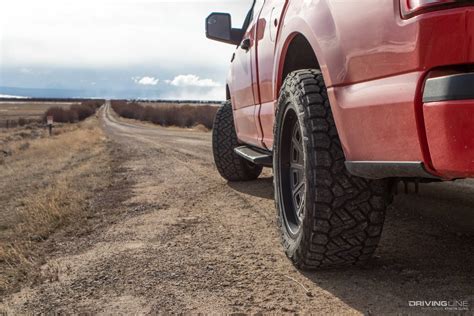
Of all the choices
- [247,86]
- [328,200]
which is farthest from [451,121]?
[247,86]

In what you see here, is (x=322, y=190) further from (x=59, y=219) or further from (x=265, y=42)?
(x=59, y=219)

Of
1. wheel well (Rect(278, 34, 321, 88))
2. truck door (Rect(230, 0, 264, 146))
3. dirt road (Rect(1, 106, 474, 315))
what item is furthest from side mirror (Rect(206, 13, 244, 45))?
wheel well (Rect(278, 34, 321, 88))

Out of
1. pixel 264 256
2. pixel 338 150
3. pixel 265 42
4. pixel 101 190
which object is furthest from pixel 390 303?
pixel 101 190

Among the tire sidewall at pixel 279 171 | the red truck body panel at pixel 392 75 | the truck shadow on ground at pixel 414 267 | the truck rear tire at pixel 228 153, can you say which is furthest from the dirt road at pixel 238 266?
the truck rear tire at pixel 228 153

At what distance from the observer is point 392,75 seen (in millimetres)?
1942

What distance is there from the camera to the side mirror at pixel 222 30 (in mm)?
5462

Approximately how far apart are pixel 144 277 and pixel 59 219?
2321mm

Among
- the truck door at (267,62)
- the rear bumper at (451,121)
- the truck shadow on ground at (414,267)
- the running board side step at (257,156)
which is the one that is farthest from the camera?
the running board side step at (257,156)

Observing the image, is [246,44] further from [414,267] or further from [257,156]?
[414,267]

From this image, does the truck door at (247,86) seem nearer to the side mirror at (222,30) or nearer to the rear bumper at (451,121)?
the side mirror at (222,30)

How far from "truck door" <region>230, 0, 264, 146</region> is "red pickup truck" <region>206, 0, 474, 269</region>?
1.35 ft

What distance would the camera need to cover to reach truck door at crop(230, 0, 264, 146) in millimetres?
4259

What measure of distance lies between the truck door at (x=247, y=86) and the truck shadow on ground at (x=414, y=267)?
1449 millimetres

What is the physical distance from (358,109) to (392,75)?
261 mm
